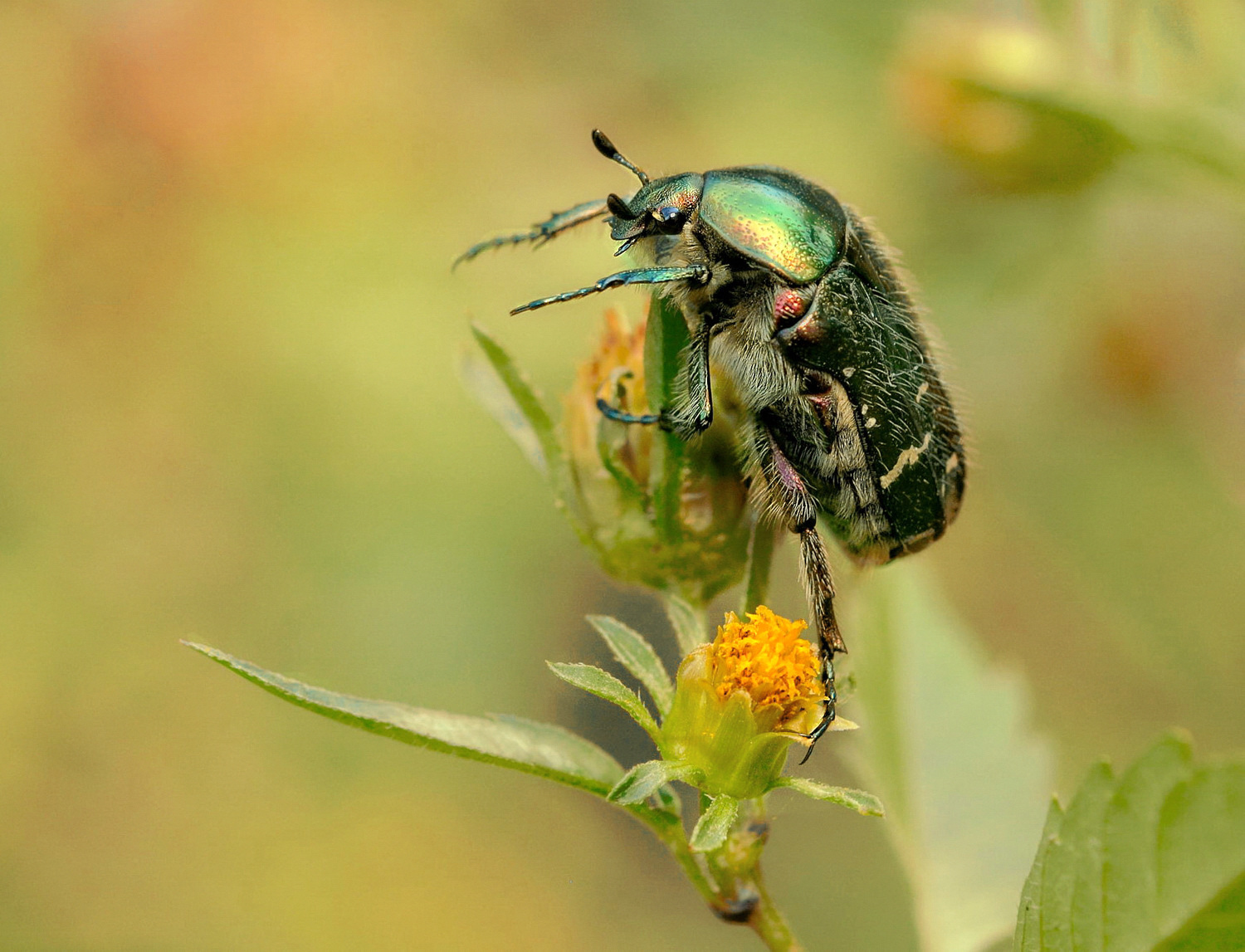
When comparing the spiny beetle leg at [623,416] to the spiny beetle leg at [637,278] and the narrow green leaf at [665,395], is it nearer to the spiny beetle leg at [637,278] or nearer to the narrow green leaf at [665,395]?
the narrow green leaf at [665,395]

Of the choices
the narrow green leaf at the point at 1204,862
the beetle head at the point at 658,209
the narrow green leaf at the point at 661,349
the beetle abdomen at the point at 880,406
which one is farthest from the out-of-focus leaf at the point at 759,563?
the narrow green leaf at the point at 1204,862

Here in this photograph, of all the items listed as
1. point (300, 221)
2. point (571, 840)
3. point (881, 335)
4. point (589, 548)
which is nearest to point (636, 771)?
point (589, 548)

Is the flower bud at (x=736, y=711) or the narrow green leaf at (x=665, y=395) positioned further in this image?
the narrow green leaf at (x=665, y=395)

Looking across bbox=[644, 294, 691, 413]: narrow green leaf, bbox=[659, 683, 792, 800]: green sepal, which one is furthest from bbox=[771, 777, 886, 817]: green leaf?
bbox=[644, 294, 691, 413]: narrow green leaf

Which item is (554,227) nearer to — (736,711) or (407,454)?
(736,711)

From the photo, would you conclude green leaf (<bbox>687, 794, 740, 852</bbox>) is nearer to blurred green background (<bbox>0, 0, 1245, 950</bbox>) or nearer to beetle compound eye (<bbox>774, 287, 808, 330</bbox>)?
beetle compound eye (<bbox>774, 287, 808, 330</bbox>)
